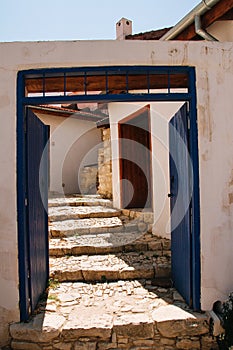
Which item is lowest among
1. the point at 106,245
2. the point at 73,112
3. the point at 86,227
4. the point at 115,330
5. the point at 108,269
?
the point at 115,330

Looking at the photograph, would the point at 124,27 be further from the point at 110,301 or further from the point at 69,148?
the point at 110,301

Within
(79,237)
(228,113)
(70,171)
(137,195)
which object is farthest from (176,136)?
(70,171)

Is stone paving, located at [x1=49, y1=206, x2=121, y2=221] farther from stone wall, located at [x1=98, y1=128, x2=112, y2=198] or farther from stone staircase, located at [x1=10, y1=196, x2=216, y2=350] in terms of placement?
stone wall, located at [x1=98, y1=128, x2=112, y2=198]

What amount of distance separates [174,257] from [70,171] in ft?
28.4

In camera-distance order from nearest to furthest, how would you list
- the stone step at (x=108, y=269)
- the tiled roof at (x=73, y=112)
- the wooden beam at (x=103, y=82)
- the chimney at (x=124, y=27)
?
the wooden beam at (x=103, y=82)
the stone step at (x=108, y=269)
the chimney at (x=124, y=27)
the tiled roof at (x=73, y=112)

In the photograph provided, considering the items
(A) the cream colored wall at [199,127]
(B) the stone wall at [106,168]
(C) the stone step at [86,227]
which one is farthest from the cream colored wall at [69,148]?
A: (A) the cream colored wall at [199,127]

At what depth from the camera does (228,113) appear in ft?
10.5

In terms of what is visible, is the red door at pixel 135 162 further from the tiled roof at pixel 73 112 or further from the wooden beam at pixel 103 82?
the tiled roof at pixel 73 112

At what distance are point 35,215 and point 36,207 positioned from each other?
10cm

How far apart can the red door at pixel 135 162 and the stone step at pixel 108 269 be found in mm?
3002

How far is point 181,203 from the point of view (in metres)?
3.59

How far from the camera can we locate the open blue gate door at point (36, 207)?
10.5ft

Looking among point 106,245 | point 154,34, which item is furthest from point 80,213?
point 154,34

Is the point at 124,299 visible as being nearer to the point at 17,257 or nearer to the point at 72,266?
the point at 72,266
